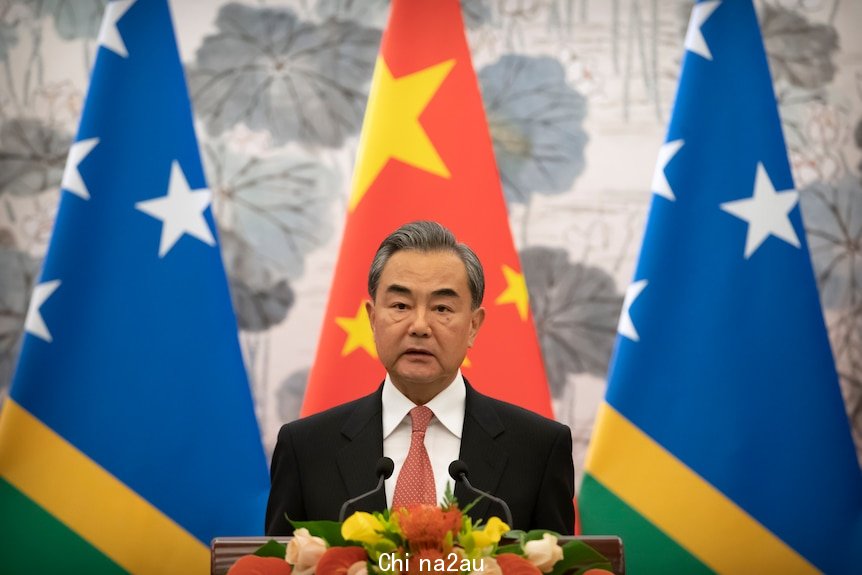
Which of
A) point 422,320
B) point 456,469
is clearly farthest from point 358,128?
point 456,469

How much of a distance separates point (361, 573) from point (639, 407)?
1.79m

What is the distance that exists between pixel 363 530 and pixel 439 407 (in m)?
0.72

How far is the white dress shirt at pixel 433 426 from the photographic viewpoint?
1747 mm

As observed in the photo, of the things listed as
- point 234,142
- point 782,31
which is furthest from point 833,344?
point 234,142

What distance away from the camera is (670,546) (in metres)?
2.56

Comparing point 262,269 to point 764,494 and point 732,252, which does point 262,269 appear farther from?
point 764,494

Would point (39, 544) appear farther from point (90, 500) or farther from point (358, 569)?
point (358, 569)

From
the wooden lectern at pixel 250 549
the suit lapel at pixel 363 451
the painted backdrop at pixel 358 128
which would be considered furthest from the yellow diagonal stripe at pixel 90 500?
the wooden lectern at pixel 250 549

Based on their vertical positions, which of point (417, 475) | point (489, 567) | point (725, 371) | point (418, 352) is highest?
point (725, 371)

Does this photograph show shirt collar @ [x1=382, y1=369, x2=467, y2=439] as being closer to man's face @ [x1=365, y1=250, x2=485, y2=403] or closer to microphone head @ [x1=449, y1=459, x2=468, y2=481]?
man's face @ [x1=365, y1=250, x2=485, y2=403]

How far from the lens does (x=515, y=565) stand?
1.05 metres

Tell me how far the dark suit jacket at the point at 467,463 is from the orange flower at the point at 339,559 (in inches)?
22.8

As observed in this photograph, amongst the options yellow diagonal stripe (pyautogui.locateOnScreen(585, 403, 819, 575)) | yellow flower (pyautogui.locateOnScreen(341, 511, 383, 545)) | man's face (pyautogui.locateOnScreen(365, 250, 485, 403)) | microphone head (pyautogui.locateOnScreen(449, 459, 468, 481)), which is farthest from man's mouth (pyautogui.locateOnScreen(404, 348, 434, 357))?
yellow diagonal stripe (pyautogui.locateOnScreen(585, 403, 819, 575))

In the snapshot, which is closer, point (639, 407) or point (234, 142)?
point (639, 407)
